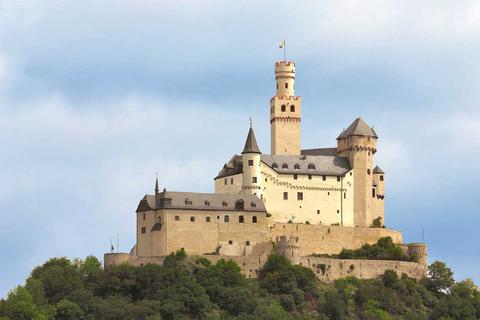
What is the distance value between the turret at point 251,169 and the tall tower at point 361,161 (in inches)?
354

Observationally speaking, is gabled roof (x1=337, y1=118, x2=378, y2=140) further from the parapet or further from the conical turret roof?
the parapet

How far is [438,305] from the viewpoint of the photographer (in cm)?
13900

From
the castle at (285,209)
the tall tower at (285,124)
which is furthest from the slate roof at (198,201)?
the tall tower at (285,124)

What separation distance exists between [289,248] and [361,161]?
39.4 ft

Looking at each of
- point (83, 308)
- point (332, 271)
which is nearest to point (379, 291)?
point (332, 271)

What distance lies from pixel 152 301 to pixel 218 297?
572 centimetres

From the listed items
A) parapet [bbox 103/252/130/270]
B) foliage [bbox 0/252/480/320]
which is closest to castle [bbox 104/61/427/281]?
parapet [bbox 103/252/130/270]

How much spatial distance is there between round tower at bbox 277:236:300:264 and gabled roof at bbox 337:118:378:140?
1269 cm

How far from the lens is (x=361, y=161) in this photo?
145750 mm

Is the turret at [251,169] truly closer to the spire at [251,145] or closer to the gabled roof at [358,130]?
the spire at [251,145]

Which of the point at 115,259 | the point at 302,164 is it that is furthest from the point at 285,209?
the point at 115,259

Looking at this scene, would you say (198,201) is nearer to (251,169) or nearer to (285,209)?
(251,169)

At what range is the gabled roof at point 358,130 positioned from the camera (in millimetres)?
146375

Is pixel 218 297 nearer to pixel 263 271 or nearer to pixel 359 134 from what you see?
pixel 263 271
